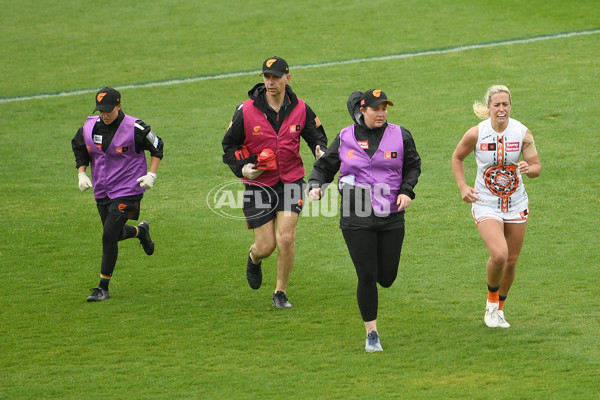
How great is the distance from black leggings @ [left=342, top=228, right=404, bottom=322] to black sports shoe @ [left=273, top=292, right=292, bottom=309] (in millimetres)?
1634

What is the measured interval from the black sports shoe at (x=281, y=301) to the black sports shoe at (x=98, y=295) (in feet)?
5.82

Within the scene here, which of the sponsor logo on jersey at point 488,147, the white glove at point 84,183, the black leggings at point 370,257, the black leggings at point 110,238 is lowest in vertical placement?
the black leggings at point 370,257

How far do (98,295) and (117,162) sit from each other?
1349 mm

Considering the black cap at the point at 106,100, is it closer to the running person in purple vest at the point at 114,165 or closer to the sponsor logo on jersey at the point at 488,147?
the running person in purple vest at the point at 114,165

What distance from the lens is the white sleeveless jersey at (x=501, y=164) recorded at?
7773 mm

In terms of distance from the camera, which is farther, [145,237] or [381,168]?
[145,237]

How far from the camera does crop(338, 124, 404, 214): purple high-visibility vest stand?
24.6 ft

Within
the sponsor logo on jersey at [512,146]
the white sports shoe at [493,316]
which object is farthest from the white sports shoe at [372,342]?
the sponsor logo on jersey at [512,146]

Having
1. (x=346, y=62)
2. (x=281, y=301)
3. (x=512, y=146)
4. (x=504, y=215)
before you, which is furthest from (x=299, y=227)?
(x=346, y=62)

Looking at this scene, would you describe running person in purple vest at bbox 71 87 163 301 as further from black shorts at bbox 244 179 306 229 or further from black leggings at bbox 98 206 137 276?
black shorts at bbox 244 179 306 229

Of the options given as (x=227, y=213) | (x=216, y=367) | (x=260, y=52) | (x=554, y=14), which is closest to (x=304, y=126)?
(x=216, y=367)

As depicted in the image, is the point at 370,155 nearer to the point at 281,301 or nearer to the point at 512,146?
the point at 512,146

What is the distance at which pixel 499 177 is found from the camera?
782cm

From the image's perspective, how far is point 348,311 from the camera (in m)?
8.85
